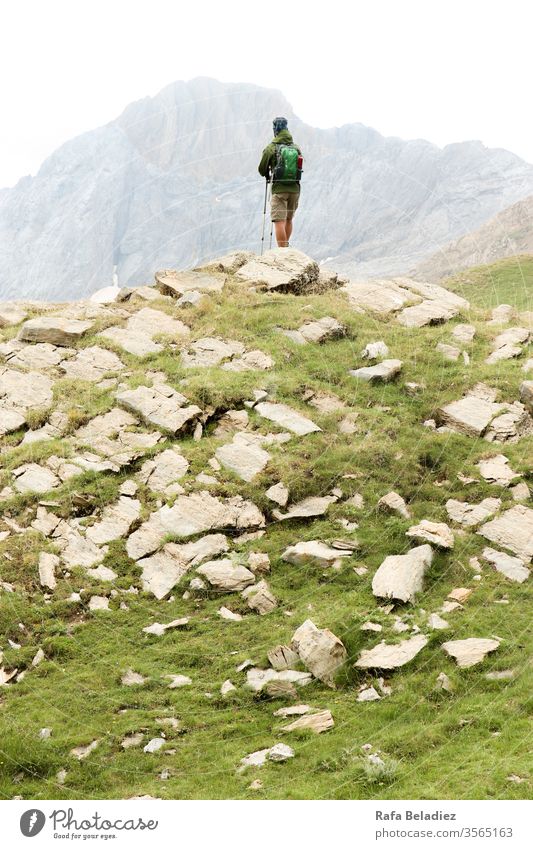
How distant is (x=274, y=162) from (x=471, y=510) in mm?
13736

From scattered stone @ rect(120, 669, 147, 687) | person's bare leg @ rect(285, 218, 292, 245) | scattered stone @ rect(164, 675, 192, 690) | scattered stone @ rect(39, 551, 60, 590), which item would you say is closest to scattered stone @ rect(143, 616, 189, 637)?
scattered stone @ rect(120, 669, 147, 687)

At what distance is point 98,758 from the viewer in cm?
943

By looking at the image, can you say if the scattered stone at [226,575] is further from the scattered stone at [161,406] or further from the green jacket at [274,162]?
the green jacket at [274,162]

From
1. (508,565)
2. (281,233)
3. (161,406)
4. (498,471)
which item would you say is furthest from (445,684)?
(281,233)

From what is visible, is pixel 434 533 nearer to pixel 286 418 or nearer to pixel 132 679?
pixel 286 418

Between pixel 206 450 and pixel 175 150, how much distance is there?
8484 centimetres

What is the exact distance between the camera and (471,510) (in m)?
13.8

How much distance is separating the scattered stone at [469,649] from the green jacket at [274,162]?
53.3 ft

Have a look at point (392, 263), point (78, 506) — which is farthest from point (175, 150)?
point (78, 506)

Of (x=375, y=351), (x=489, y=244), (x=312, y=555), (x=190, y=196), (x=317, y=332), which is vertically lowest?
(x=489, y=244)

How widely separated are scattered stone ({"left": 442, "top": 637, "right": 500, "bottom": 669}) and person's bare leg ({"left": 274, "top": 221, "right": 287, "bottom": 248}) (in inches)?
662

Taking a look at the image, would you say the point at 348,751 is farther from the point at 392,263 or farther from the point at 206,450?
the point at 392,263
